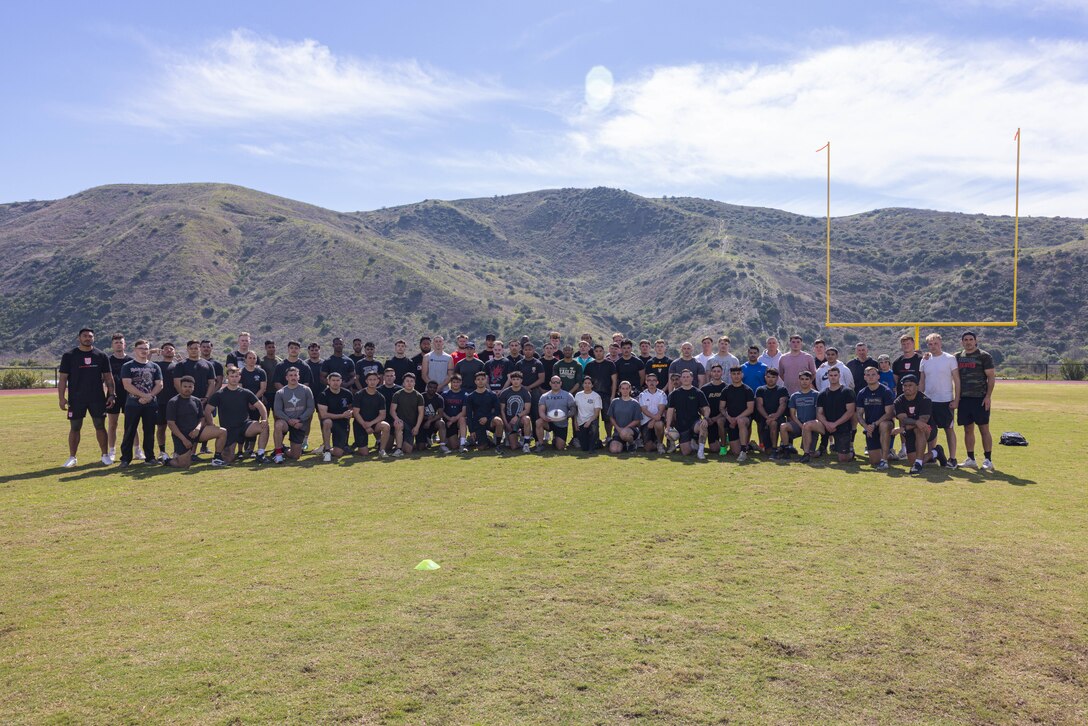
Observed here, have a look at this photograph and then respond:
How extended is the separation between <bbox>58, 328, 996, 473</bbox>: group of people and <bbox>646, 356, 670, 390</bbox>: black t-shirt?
26mm

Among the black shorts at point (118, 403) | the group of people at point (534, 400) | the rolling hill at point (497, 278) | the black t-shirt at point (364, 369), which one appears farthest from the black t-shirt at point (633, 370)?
the rolling hill at point (497, 278)

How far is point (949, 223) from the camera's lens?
92500 millimetres

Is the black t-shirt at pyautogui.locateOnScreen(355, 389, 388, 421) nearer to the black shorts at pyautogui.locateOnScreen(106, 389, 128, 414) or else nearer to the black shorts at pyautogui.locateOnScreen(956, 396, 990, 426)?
the black shorts at pyautogui.locateOnScreen(106, 389, 128, 414)

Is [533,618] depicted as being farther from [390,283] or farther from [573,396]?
[390,283]

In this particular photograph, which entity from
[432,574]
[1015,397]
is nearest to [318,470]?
[432,574]

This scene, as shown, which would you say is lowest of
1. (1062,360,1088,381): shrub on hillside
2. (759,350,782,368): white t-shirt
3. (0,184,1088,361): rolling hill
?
(1062,360,1088,381): shrub on hillside

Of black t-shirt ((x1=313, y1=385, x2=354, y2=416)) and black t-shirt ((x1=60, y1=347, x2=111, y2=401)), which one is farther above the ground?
black t-shirt ((x1=60, y1=347, x2=111, y2=401))

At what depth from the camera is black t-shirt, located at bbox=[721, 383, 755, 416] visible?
11.8 m

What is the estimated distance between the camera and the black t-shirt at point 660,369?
13.1 metres

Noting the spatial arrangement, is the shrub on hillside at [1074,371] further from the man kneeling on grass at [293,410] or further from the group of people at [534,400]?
the man kneeling on grass at [293,410]

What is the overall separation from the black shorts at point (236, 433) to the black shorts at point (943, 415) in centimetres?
1055

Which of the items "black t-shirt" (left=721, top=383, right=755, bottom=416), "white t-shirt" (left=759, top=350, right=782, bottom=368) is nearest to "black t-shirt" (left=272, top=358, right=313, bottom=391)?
"black t-shirt" (left=721, top=383, right=755, bottom=416)

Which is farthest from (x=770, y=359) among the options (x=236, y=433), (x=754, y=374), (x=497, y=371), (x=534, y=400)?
(x=236, y=433)

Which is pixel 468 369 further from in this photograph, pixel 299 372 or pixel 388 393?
pixel 299 372
